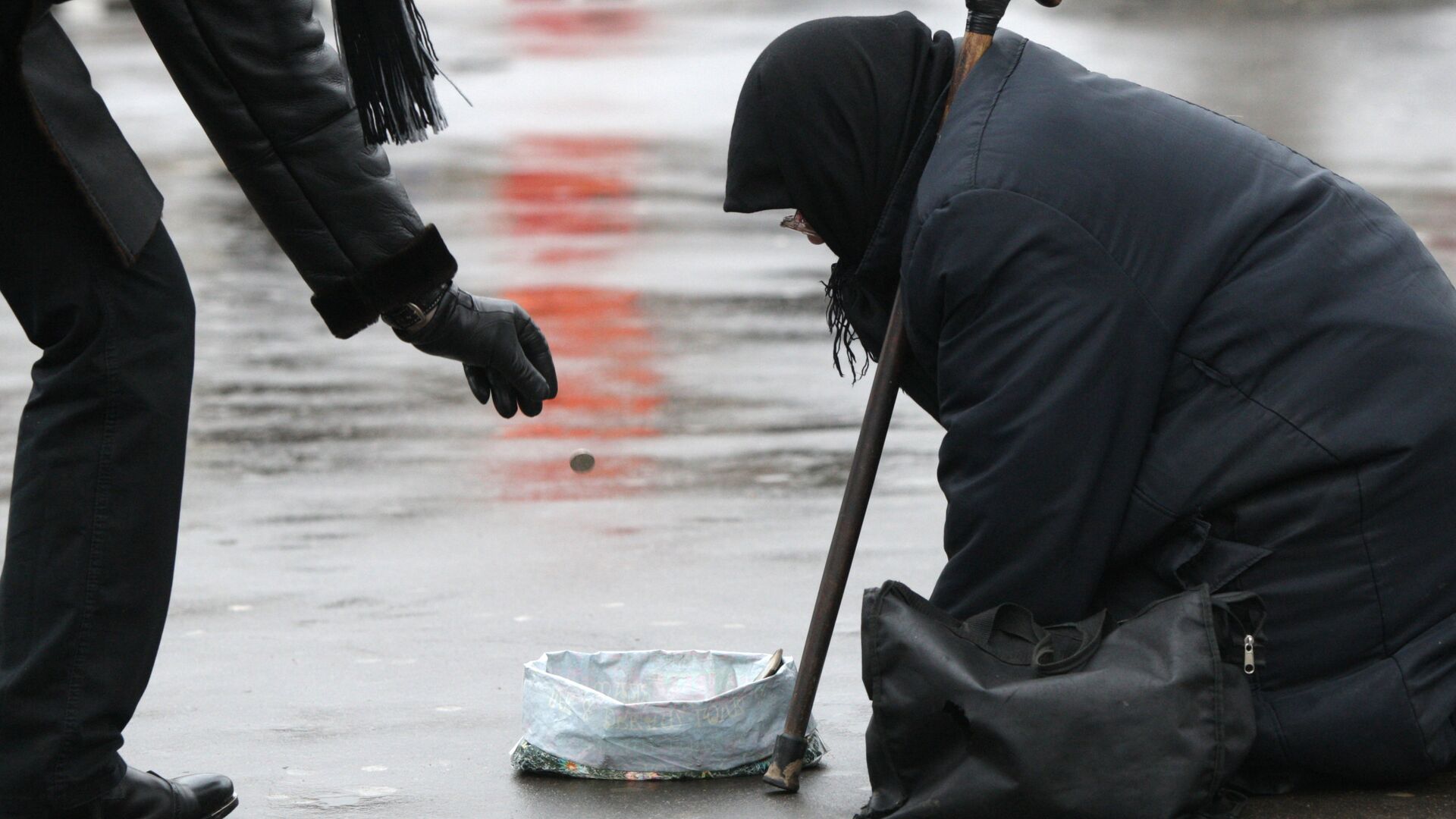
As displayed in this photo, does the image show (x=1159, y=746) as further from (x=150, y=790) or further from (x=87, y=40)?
(x=87, y=40)

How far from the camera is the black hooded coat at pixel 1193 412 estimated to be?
307 cm

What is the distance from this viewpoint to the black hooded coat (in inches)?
121

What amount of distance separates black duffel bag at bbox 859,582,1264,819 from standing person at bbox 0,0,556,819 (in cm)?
108

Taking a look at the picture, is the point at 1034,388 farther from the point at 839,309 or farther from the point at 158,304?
the point at 158,304

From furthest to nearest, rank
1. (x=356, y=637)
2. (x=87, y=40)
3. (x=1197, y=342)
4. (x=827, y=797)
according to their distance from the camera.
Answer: (x=87, y=40) < (x=356, y=637) < (x=827, y=797) < (x=1197, y=342)

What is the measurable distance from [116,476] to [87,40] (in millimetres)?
20512

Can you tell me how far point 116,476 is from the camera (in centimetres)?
295

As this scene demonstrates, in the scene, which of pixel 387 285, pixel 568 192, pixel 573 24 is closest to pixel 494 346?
pixel 387 285

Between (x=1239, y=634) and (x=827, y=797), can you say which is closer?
(x=1239, y=634)

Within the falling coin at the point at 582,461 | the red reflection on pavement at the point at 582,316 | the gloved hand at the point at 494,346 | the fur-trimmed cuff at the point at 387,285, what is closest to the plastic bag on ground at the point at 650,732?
the gloved hand at the point at 494,346

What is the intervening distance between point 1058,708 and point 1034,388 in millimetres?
476

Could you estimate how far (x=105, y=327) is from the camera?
2.89m

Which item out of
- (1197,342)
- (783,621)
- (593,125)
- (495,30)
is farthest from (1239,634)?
(495,30)

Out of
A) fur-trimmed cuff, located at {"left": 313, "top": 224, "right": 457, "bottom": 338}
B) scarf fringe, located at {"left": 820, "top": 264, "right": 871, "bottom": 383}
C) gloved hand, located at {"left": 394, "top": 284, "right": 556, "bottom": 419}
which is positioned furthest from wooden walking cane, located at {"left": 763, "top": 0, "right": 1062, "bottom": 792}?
fur-trimmed cuff, located at {"left": 313, "top": 224, "right": 457, "bottom": 338}
